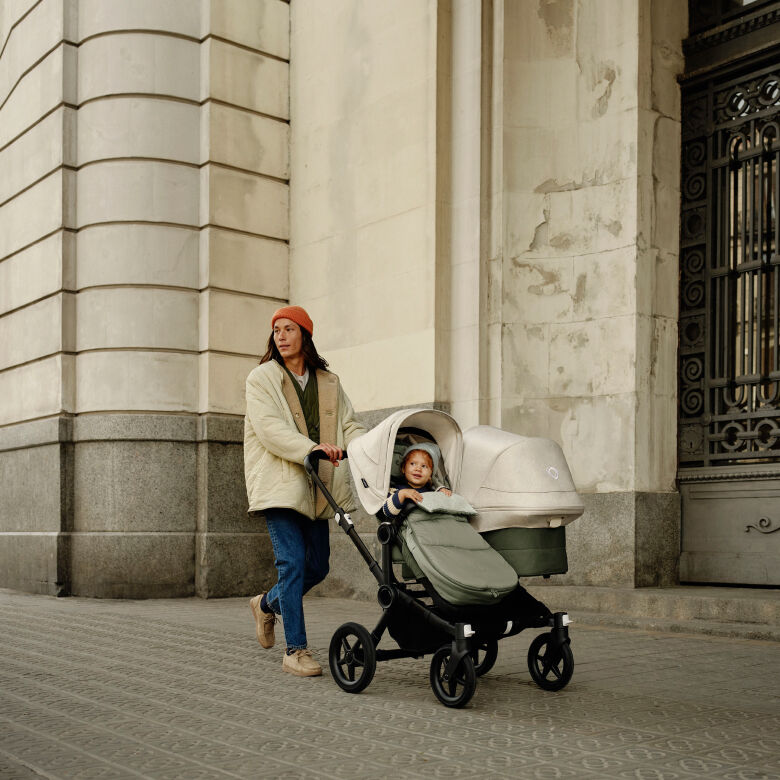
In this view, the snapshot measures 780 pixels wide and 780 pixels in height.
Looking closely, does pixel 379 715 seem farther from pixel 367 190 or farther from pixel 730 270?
pixel 367 190

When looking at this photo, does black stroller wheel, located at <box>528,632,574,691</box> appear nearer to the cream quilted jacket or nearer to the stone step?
the cream quilted jacket

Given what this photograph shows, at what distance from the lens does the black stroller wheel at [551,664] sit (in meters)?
5.31

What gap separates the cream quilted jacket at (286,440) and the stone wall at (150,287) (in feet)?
16.4

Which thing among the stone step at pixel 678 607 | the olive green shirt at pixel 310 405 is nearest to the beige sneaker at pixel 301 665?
the olive green shirt at pixel 310 405

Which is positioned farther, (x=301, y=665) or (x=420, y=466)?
(x=301, y=665)

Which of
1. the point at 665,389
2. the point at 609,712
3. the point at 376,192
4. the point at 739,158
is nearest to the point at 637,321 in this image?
the point at 665,389

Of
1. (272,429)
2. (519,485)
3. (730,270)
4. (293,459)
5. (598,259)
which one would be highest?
(598,259)

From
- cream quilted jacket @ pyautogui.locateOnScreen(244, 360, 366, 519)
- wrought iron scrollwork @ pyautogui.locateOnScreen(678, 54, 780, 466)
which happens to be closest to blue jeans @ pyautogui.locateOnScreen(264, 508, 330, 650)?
cream quilted jacket @ pyautogui.locateOnScreen(244, 360, 366, 519)

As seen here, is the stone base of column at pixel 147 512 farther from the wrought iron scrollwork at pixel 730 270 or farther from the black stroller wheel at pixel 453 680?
the black stroller wheel at pixel 453 680

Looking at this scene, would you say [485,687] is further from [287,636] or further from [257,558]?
[257,558]

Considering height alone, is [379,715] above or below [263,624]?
below

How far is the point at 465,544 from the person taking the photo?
5156mm

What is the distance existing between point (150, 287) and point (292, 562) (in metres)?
5.92

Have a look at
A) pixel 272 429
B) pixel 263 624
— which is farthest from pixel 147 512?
pixel 272 429
